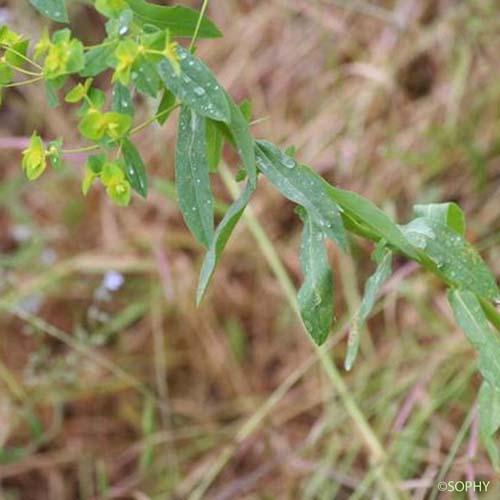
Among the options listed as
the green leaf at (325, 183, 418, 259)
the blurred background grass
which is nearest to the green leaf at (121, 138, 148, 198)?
the green leaf at (325, 183, 418, 259)

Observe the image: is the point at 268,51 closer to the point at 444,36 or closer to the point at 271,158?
the point at 444,36

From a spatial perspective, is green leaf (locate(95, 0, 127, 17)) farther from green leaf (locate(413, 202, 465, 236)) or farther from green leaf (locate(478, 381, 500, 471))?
green leaf (locate(478, 381, 500, 471))

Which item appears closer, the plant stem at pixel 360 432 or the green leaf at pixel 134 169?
the green leaf at pixel 134 169

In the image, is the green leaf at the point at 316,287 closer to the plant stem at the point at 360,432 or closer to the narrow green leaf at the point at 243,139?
the narrow green leaf at the point at 243,139

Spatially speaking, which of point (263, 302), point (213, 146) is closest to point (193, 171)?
point (213, 146)

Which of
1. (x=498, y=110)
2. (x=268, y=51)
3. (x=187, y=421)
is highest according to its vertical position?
(x=498, y=110)

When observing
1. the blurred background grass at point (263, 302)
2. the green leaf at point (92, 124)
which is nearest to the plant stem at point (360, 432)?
the blurred background grass at point (263, 302)

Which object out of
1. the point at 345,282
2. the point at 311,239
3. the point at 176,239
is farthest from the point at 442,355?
the point at 311,239
